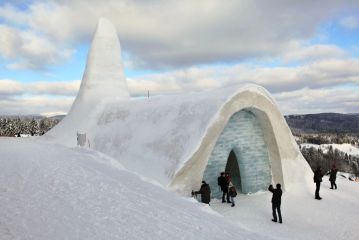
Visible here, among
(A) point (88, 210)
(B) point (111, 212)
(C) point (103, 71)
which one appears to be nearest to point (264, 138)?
(B) point (111, 212)

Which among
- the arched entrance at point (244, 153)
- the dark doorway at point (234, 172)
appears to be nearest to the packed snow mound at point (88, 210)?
the arched entrance at point (244, 153)

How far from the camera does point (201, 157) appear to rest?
14469 millimetres

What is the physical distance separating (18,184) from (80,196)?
1.85 meters

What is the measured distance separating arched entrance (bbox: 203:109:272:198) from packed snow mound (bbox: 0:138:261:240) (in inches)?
215

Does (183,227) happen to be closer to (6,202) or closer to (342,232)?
(6,202)

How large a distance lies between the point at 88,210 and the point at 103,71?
25.5 meters

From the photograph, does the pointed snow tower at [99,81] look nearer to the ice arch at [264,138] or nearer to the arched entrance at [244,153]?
the arched entrance at [244,153]

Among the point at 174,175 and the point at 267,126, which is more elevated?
the point at 267,126

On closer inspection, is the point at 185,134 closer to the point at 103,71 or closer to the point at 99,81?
the point at 99,81

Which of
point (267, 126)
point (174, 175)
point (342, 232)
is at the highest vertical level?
point (267, 126)

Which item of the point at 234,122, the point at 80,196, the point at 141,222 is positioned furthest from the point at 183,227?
the point at 234,122

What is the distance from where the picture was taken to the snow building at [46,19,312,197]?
1447cm

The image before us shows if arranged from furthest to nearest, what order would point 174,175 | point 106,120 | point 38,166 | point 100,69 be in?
point 100,69, point 106,120, point 174,175, point 38,166

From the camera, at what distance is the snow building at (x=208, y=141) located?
14469 mm
